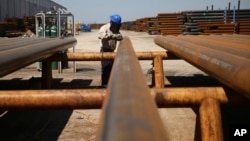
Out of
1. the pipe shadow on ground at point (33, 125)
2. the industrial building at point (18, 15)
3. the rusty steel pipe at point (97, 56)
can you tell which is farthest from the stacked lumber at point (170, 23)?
the pipe shadow on ground at point (33, 125)

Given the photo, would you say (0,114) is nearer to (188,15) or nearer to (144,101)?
(144,101)

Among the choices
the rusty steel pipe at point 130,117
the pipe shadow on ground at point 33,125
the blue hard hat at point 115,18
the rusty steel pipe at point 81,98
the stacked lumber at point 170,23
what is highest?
the stacked lumber at point 170,23

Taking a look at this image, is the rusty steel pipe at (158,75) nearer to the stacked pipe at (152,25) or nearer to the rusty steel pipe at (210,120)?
the rusty steel pipe at (210,120)

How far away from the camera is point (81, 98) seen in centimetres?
205

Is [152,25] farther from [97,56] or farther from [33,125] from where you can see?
[33,125]

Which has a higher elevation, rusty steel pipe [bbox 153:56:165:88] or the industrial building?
the industrial building

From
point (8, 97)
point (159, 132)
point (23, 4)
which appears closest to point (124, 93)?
point (159, 132)

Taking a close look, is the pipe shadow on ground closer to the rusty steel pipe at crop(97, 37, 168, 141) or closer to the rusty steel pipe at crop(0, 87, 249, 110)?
the rusty steel pipe at crop(0, 87, 249, 110)

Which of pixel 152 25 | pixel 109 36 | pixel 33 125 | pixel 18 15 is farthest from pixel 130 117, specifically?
pixel 18 15

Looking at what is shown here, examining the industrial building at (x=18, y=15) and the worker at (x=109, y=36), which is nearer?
the worker at (x=109, y=36)

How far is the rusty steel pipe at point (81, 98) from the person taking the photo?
81.3 inches

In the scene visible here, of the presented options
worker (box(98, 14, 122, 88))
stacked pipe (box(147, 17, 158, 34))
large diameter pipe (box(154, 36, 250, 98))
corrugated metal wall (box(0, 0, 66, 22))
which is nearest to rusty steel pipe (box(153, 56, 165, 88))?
worker (box(98, 14, 122, 88))

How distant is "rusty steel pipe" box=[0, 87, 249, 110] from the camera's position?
2.06m

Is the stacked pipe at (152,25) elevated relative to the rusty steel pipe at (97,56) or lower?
elevated
